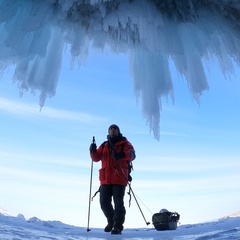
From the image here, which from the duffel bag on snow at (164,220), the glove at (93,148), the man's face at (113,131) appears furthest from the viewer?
the duffel bag on snow at (164,220)

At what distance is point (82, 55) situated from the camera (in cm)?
585

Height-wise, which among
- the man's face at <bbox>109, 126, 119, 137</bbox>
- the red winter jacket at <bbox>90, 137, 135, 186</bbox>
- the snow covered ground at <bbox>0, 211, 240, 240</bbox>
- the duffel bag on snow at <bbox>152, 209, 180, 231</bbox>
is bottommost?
the snow covered ground at <bbox>0, 211, 240, 240</bbox>

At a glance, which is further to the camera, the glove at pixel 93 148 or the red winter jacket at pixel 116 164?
the glove at pixel 93 148

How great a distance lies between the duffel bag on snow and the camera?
8100mm

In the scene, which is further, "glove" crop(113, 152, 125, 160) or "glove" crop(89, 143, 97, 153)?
"glove" crop(89, 143, 97, 153)

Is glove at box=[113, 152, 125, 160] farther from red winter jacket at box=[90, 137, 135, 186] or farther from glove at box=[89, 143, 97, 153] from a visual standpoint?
glove at box=[89, 143, 97, 153]

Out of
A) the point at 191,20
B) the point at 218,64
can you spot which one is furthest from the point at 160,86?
the point at 191,20

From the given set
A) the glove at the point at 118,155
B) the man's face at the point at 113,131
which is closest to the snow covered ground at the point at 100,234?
the glove at the point at 118,155

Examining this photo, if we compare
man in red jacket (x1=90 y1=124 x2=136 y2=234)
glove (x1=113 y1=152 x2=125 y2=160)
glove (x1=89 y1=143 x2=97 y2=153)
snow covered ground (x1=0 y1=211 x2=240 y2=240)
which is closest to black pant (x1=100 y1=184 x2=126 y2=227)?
man in red jacket (x1=90 y1=124 x2=136 y2=234)

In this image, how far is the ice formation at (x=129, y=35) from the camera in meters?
4.20

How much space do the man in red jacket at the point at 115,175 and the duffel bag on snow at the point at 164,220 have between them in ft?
7.41

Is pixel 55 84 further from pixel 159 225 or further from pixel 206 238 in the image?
pixel 159 225

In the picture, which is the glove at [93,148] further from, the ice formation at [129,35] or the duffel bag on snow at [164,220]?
the duffel bag on snow at [164,220]

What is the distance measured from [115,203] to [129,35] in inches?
108
